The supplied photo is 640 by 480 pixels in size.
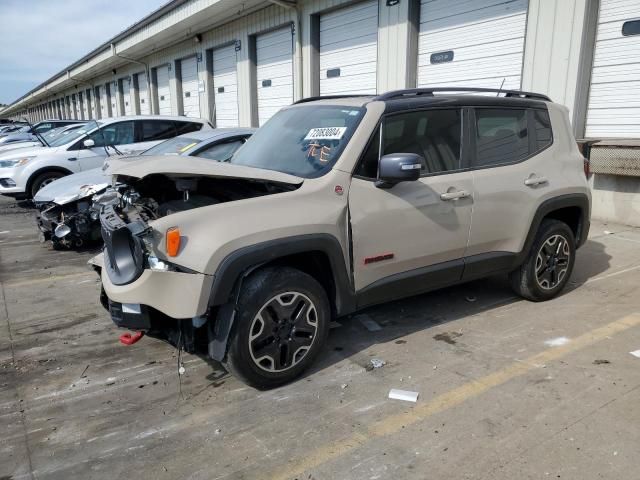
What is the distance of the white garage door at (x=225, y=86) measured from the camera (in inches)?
703

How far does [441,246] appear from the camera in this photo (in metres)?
3.97

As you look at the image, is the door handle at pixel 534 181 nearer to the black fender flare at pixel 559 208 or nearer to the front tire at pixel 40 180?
the black fender flare at pixel 559 208

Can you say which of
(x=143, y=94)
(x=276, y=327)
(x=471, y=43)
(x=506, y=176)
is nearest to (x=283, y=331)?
(x=276, y=327)

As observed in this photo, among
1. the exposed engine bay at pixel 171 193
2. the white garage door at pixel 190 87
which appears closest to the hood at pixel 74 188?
the exposed engine bay at pixel 171 193

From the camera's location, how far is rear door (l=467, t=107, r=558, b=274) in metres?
4.18

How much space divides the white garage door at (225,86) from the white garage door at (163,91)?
5.28 m

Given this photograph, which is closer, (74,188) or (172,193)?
(172,193)

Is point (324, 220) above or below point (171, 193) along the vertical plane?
below

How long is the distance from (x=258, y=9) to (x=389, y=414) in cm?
1492

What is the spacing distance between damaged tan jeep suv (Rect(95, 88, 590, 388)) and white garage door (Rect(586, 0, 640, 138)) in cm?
412

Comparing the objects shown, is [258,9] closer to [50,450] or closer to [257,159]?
[257,159]

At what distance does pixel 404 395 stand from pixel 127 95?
3092cm

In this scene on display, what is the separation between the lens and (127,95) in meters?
30.1

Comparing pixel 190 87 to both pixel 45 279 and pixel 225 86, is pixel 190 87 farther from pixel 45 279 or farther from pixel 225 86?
pixel 45 279
